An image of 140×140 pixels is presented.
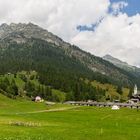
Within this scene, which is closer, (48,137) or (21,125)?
(48,137)

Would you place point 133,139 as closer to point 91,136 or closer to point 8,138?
point 91,136

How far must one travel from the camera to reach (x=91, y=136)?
179ft

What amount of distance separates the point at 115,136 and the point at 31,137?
13182mm

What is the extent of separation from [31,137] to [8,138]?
3.49m

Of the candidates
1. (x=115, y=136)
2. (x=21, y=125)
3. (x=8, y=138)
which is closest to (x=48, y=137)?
(x=8, y=138)

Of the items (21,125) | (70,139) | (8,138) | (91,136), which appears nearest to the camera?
(8,138)

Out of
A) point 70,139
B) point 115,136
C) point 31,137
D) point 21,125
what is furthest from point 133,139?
point 21,125

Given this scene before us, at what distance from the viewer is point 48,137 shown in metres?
51.2

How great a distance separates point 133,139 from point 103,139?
169 inches

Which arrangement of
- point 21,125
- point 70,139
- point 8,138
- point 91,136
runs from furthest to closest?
point 21,125
point 91,136
point 70,139
point 8,138

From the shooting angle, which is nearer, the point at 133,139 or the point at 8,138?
the point at 8,138

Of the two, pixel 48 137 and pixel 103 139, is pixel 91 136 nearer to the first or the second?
pixel 103 139

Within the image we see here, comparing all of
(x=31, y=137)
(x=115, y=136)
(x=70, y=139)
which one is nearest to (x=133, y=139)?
(x=115, y=136)

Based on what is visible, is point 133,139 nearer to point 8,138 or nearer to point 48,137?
point 48,137
